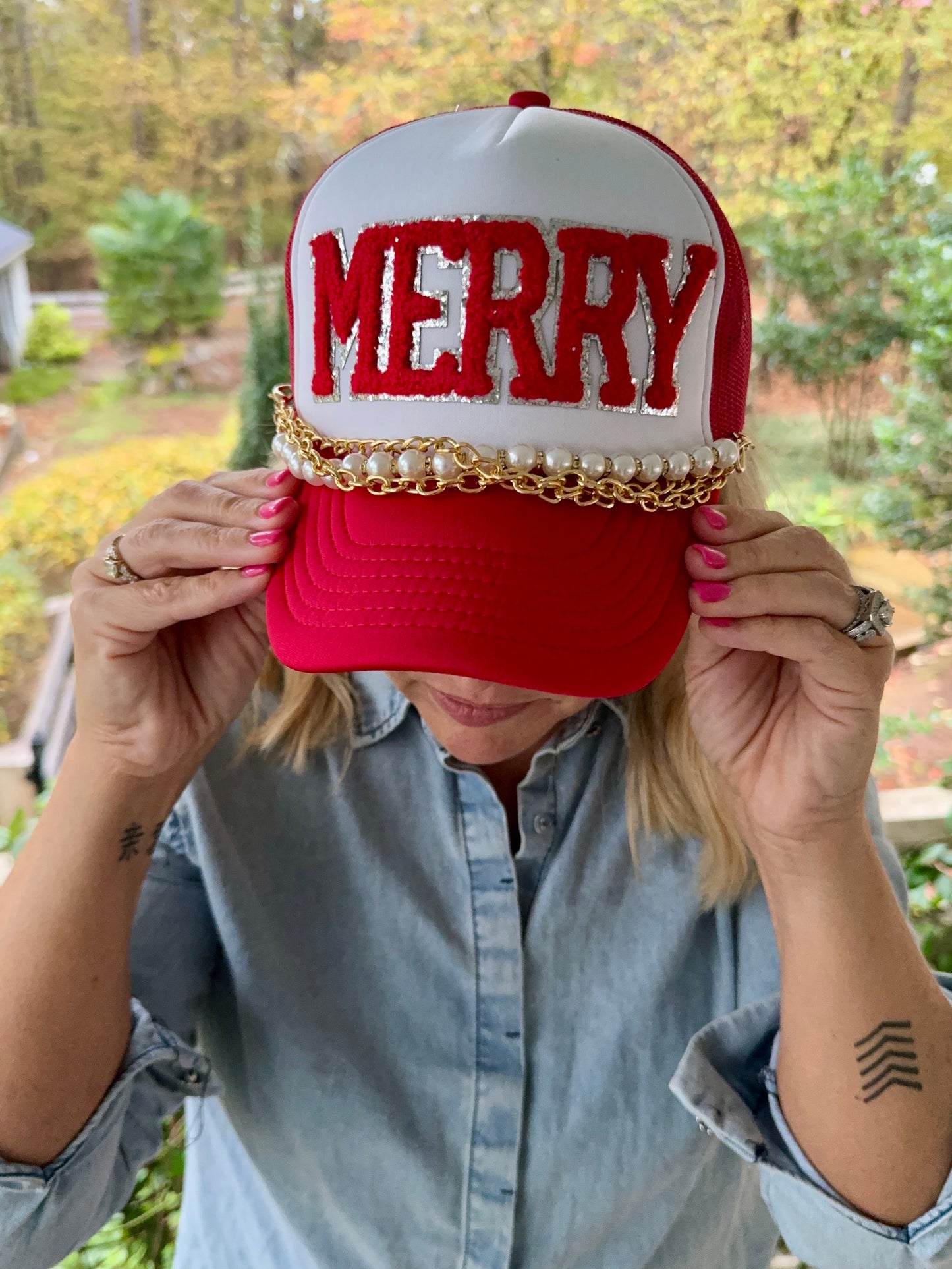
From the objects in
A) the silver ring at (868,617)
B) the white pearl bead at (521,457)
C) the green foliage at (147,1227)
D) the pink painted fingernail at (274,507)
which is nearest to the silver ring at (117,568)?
the pink painted fingernail at (274,507)

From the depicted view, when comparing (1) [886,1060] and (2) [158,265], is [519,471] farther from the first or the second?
(2) [158,265]

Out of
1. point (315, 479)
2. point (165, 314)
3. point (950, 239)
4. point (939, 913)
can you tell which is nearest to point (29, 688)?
point (165, 314)

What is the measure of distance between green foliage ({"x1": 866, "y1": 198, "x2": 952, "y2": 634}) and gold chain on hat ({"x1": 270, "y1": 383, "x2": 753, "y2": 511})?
2.38 m

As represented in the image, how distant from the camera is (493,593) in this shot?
62cm

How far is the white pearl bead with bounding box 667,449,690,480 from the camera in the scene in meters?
0.66

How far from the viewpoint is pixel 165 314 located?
91.1 inches

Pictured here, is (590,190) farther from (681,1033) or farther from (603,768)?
(681,1033)

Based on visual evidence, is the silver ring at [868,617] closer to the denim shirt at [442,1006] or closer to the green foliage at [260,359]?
the denim shirt at [442,1006]

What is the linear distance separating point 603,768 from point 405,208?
55 cm

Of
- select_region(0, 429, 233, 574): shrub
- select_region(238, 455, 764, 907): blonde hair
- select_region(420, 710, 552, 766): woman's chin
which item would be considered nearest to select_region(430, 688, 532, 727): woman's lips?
select_region(420, 710, 552, 766): woman's chin

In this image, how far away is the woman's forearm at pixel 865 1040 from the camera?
74 centimetres

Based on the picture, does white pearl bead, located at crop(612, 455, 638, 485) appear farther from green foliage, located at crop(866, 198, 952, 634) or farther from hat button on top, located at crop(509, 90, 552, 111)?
green foliage, located at crop(866, 198, 952, 634)

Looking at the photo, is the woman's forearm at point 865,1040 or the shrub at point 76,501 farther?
the shrub at point 76,501

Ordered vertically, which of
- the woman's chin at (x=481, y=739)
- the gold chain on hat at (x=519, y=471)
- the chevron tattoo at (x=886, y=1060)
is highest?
the gold chain on hat at (x=519, y=471)
